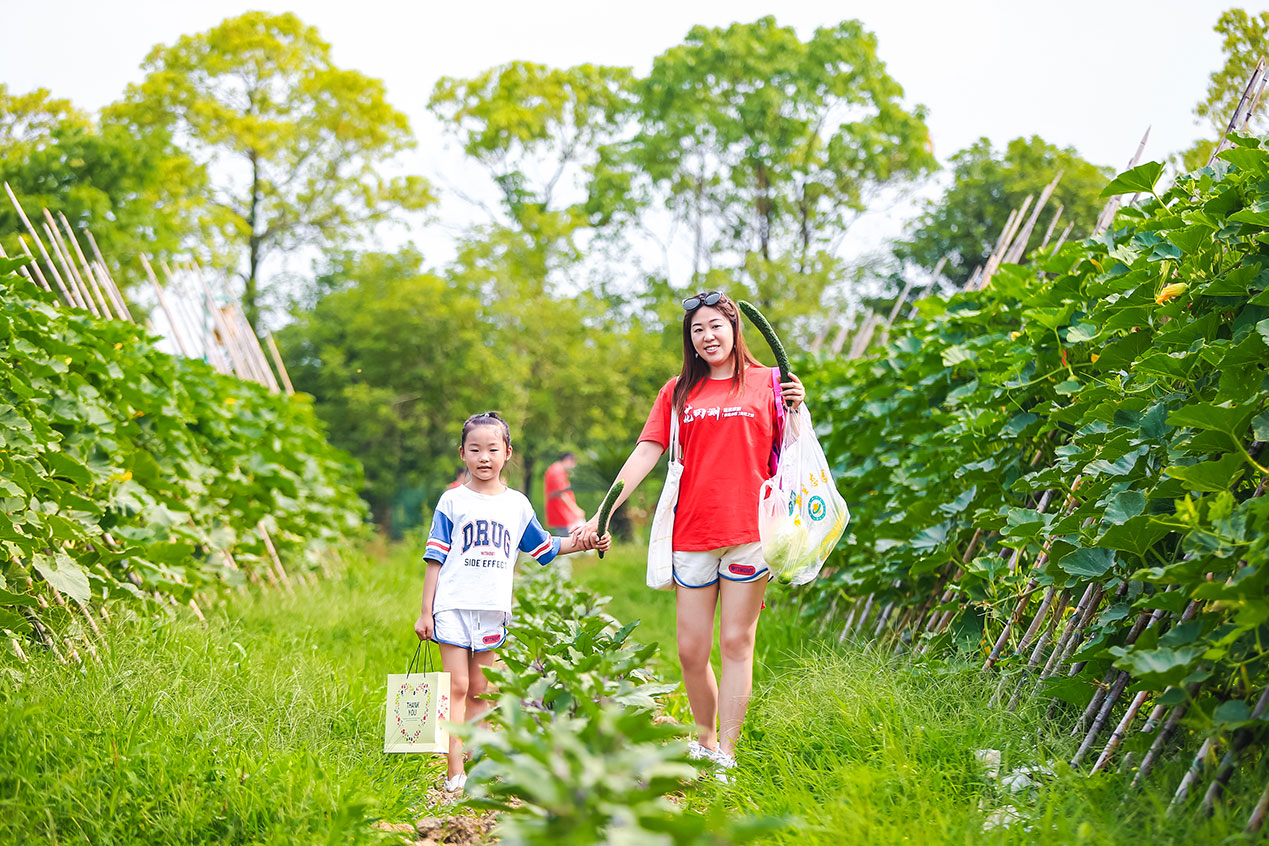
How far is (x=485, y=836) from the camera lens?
2.64 metres

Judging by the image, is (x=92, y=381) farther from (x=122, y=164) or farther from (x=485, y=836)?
(x=122, y=164)

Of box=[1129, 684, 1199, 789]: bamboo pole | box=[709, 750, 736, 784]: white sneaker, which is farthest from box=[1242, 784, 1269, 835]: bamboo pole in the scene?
box=[709, 750, 736, 784]: white sneaker

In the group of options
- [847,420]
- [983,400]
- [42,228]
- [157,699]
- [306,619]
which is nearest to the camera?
[157,699]

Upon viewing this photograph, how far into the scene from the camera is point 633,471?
365 centimetres

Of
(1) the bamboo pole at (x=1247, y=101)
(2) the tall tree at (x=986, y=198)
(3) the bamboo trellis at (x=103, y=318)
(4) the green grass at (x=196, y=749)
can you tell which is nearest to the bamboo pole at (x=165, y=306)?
(3) the bamboo trellis at (x=103, y=318)

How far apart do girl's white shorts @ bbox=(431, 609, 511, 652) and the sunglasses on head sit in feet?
4.45

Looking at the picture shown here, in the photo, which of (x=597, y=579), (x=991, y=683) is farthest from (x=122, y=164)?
(x=991, y=683)

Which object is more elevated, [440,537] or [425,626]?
[440,537]

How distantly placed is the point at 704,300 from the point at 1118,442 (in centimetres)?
150

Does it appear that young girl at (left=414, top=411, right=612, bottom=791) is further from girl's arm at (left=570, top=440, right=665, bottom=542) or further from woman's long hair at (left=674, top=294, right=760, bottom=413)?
woman's long hair at (left=674, top=294, right=760, bottom=413)

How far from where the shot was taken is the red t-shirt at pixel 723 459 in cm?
339

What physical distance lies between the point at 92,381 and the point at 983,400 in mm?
4137

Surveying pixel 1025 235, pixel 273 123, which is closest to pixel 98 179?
pixel 273 123

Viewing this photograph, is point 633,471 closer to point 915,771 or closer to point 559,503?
point 915,771
